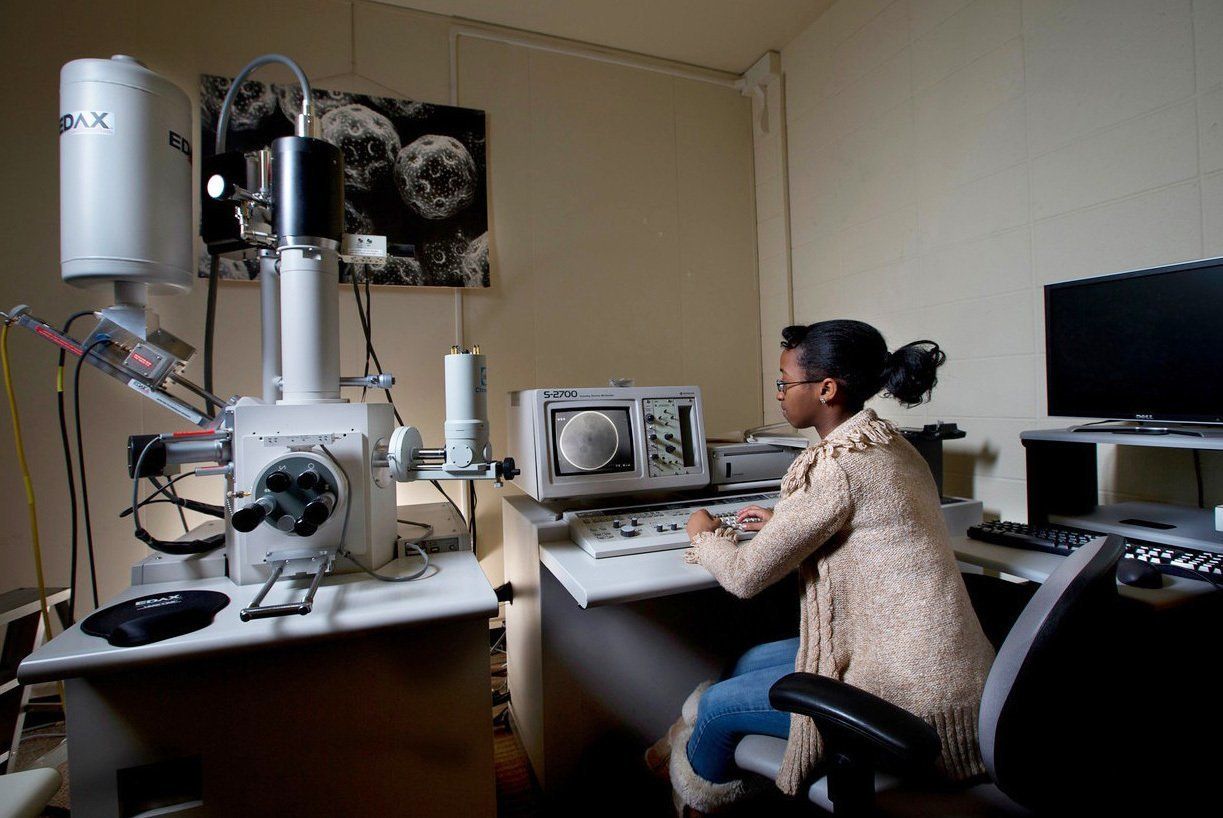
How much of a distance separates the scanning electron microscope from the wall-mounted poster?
2.13 feet

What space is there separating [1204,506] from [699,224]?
187 centimetres

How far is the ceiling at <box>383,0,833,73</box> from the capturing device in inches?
80.7

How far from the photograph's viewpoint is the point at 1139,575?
40.4 inches

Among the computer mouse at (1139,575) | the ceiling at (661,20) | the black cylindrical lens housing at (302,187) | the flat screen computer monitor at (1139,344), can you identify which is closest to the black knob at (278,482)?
the black cylindrical lens housing at (302,187)

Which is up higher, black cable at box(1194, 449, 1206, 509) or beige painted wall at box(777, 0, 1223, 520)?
beige painted wall at box(777, 0, 1223, 520)

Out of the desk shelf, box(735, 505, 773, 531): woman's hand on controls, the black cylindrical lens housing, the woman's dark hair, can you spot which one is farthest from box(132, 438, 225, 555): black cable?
the desk shelf

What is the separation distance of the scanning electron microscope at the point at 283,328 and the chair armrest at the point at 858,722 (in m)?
0.66

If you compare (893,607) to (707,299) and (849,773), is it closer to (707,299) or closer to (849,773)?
(849,773)

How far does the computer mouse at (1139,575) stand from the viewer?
1019mm

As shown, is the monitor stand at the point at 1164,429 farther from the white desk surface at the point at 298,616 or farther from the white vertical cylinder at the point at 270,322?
the white vertical cylinder at the point at 270,322

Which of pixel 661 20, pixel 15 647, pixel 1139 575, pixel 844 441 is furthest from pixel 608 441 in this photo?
pixel 661 20

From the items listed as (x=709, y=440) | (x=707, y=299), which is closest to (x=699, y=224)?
(x=707, y=299)

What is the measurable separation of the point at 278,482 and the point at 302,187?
2.01 ft

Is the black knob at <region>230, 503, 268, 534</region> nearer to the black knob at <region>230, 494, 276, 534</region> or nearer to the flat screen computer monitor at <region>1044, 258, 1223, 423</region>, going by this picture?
the black knob at <region>230, 494, 276, 534</region>
